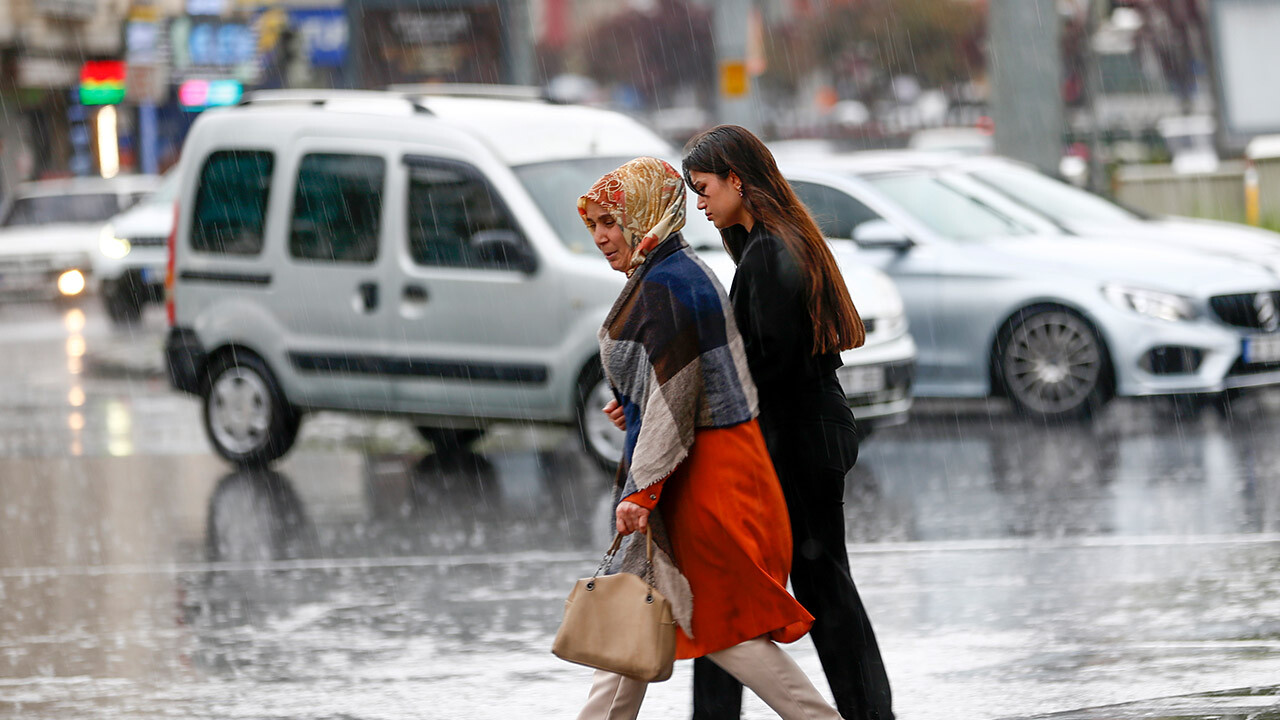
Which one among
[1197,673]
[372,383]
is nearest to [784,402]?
[1197,673]

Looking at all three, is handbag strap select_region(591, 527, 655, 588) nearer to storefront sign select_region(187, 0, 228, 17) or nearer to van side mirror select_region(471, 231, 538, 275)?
van side mirror select_region(471, 231, 538, 275)

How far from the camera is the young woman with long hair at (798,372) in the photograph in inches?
181

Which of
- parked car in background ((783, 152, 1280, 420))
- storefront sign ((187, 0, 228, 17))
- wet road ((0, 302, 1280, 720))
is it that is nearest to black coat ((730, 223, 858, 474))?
wet road ((0, 302, 1280, 720))

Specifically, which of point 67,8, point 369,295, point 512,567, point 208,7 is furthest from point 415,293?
point 208,7

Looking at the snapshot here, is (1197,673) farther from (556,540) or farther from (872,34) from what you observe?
(872,34)

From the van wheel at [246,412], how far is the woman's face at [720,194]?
649 cm

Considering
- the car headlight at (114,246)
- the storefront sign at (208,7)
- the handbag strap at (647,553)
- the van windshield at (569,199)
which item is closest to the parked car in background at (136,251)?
the car headlight at (114,246)

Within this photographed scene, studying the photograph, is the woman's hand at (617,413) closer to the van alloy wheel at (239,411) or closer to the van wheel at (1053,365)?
the van alloy wheel at (239,411)

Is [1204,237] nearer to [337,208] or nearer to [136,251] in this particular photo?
[337,208]

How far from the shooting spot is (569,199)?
10305 millimetres

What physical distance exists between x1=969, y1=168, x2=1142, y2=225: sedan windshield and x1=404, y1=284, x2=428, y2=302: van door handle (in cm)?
408

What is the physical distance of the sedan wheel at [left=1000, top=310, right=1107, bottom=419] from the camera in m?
11.2

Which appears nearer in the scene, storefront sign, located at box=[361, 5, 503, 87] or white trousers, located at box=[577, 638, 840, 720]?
white trousers, located at box=[577, 638, 840, 720]

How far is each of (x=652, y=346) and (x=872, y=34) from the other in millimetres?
63711
